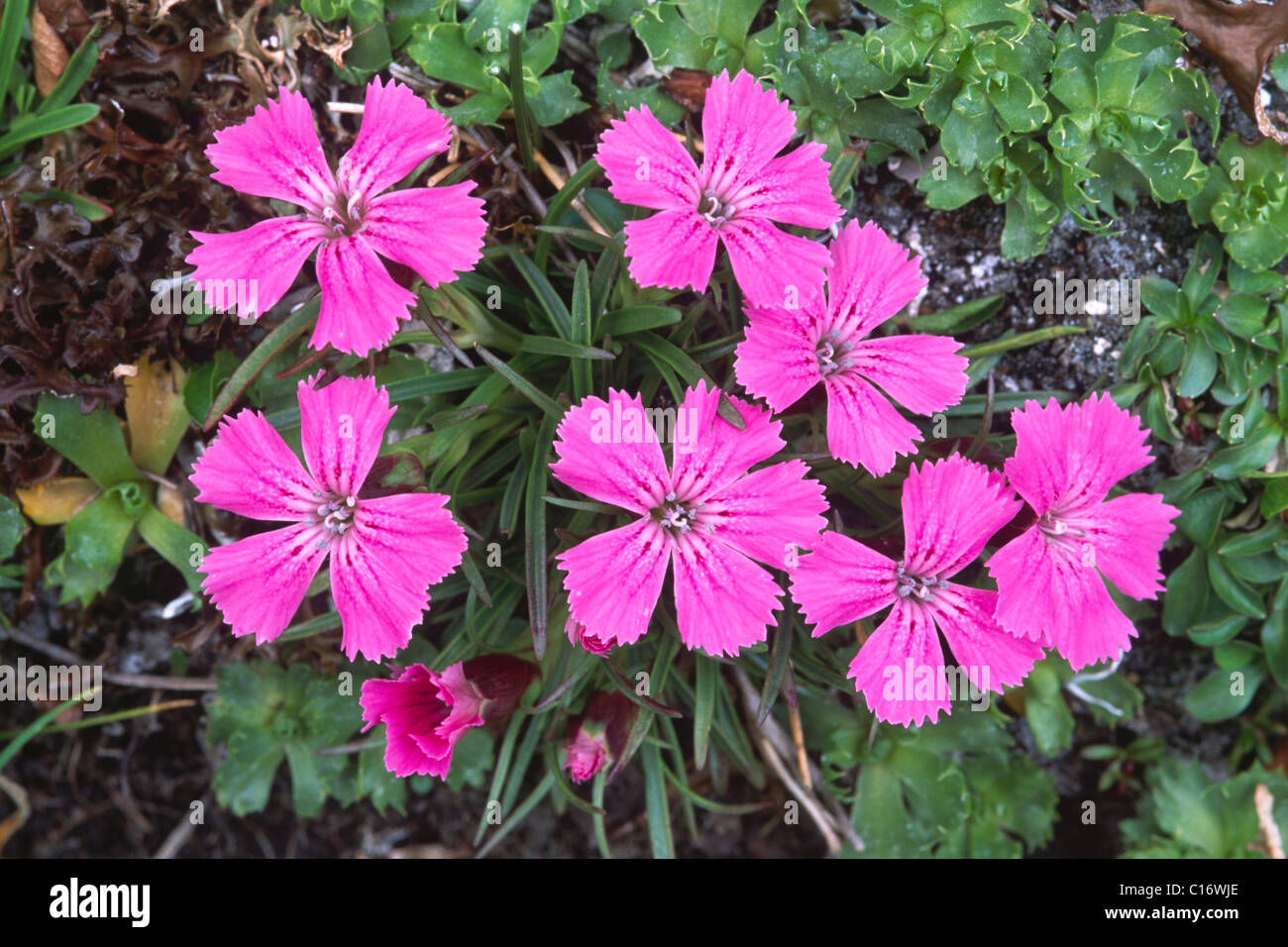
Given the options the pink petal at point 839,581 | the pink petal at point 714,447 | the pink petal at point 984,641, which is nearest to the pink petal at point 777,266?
the pink petal at point 714,447

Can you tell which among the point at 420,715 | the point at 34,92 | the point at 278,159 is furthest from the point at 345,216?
the point at 34,92

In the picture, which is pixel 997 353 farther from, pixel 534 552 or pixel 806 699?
pixel 534 552

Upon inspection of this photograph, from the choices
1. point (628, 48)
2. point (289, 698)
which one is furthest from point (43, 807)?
point (628, 48)

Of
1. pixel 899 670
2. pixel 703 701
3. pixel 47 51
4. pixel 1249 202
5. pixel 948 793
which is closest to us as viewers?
pixel 899 670

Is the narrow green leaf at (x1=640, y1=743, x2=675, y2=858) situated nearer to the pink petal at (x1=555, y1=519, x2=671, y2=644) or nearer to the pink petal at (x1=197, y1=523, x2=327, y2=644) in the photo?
the pink petal at (x1=555, y1=519, x2=671, y2=644)

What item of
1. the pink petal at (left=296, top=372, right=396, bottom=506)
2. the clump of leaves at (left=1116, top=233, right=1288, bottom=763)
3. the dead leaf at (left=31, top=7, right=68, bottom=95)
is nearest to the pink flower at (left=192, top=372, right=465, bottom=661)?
the pink petal at (left=296, top=372, right=396, bottom=506)

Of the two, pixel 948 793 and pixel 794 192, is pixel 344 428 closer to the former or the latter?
pixel 794 192
